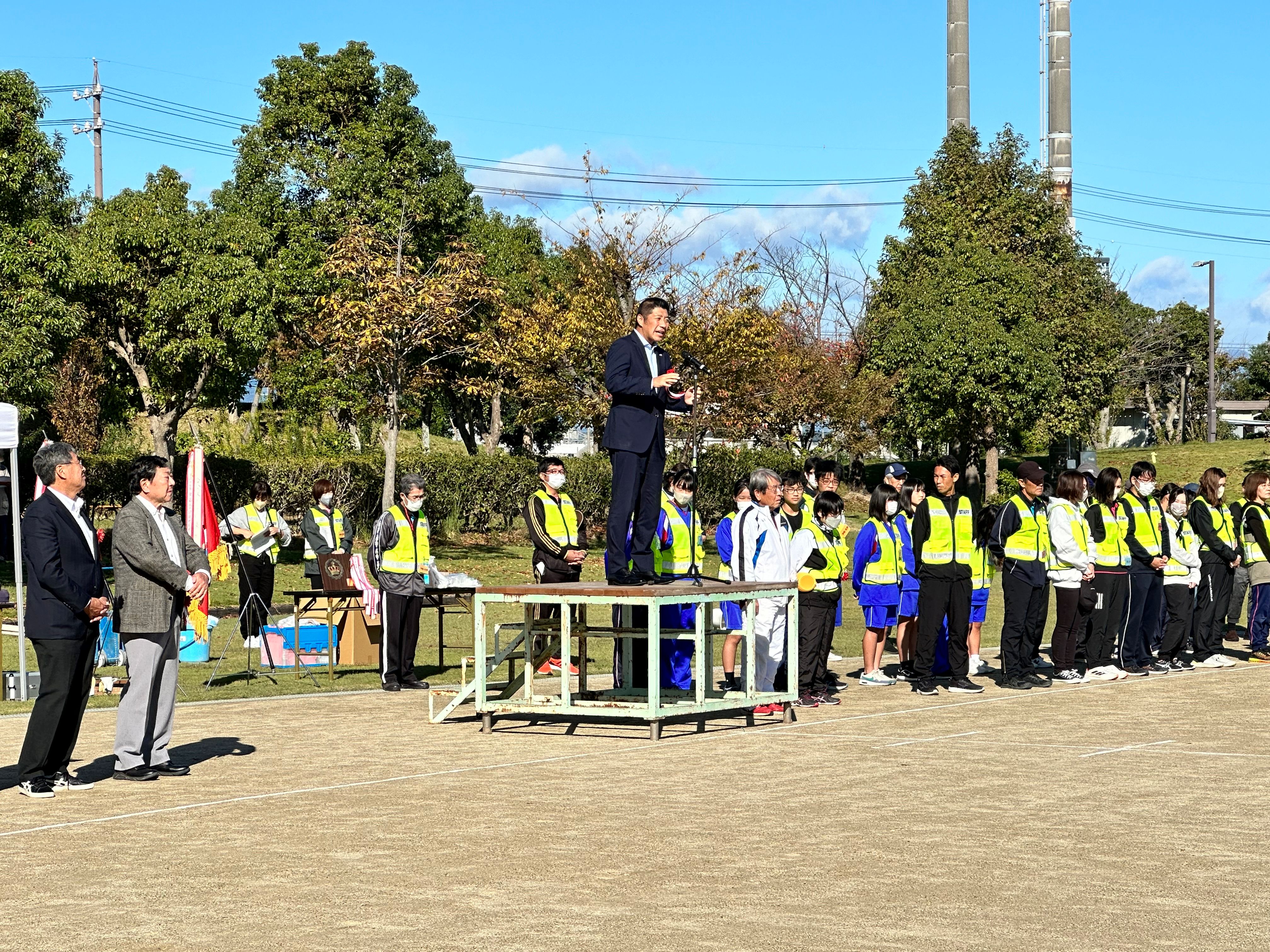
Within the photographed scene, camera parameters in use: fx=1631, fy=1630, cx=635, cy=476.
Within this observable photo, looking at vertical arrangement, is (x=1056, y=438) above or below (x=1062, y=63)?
below

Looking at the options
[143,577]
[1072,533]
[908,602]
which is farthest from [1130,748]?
[143,577]

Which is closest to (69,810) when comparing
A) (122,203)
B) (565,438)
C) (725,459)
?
(122,203)

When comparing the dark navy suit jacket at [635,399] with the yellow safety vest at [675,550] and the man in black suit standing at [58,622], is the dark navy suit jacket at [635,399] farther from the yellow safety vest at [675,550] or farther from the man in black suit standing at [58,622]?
the man in black suit standing at [58,622]

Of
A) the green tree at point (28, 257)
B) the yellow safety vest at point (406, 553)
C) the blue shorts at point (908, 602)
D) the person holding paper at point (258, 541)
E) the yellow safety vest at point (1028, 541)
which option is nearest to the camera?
the yellow safety vest at point (1028, 541)

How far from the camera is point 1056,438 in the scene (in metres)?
52.6

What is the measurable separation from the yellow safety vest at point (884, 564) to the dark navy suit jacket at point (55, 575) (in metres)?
7.58

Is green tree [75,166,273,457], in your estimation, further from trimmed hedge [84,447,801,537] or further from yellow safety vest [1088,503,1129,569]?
yellow safety vest [1088,503,1129,569]

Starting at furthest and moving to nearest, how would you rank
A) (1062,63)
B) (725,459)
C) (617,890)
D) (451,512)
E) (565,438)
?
(565,438) < (1062,63) < (725,459) < (451,512) < (617,890)

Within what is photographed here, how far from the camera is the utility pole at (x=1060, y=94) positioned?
234 feet

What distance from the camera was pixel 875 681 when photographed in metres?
14.9

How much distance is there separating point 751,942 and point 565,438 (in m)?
83.2

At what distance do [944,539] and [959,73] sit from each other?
54.3 m

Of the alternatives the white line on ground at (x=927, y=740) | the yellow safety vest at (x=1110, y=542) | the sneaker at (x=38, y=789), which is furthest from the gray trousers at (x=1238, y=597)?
the sneaker at (x=38, y=789)

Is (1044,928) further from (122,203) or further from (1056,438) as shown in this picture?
(1056,438)
